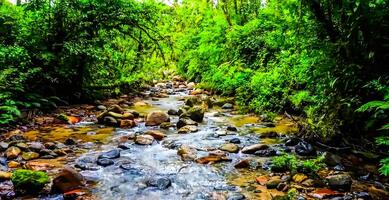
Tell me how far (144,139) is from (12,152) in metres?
2.52

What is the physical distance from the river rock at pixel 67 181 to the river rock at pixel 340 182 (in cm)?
343

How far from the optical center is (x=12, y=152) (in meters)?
6.25

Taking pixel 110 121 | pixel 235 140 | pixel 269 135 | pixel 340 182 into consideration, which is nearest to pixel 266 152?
pixel 235 140

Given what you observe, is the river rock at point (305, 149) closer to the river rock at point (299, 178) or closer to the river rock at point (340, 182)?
the river rock at point (299, 178)

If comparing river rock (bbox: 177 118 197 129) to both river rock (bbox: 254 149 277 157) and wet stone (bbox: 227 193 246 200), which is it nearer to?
river rock (bbox: 254 149 277 157)

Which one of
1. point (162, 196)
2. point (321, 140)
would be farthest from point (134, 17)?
point (162, 196)

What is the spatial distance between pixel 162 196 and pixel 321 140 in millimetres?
3660

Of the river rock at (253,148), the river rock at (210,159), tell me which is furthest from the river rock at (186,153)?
the river rock at (253,148)

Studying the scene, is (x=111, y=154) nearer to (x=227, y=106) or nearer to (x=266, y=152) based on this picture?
(x=266, y=152)

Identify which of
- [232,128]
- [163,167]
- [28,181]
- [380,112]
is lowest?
[163,167]

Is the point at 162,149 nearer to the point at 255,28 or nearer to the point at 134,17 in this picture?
the point at 134,17

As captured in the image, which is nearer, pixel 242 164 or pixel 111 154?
pixel 242 164

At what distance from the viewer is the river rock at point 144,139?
7.65 metres

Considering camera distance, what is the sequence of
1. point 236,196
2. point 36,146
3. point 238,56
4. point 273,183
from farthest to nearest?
1. point 238,56
2. point 36,146
3. point 273,183
4. point 236,196
